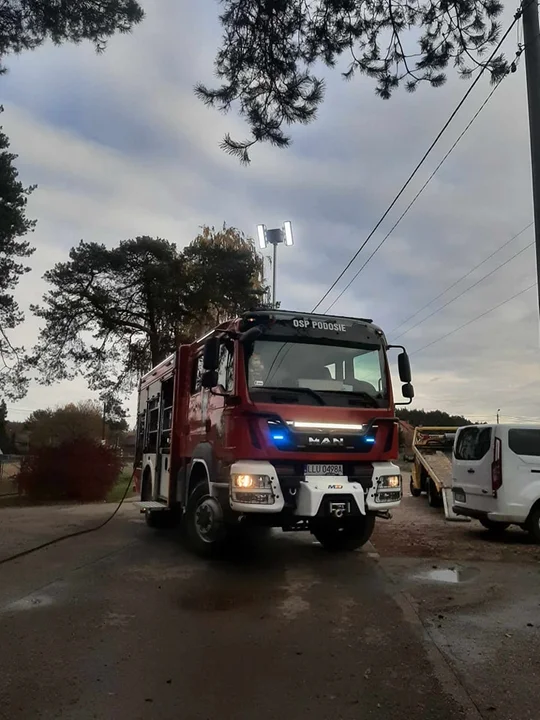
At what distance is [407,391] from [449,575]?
8.01 ft

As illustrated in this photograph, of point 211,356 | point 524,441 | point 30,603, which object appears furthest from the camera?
point 524,441

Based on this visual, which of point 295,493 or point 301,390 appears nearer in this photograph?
point 295,493

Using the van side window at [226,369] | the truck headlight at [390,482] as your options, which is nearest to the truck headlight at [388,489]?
the truck headlight at [390,482]

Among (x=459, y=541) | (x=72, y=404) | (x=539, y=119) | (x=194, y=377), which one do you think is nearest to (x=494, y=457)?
(x=459, y=541)

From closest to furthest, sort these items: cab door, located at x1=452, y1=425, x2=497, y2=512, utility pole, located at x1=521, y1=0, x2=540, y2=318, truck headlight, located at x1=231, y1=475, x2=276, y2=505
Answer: utility pole, located at x1=521, y1=0, x2=540, y2=318 → truck headlight, located at x1=231, y1=475, x2=276, y2=505 → cab door, located at x1=452, y1=425, x2=497, y2=512

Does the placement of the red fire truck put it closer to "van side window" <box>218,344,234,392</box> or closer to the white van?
"van side window" <box>218,344,234,392</box>

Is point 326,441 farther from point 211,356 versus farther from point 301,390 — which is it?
point 211,356

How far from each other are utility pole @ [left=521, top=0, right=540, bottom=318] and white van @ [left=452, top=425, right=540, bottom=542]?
5549 mm

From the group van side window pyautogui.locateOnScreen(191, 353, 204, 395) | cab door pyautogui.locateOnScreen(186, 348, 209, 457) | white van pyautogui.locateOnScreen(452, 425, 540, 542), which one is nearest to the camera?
cab door pyautogui.locateOnScreen(186, 348, 209, 457)

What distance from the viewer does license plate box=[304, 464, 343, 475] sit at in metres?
7.63

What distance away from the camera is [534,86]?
532 centimetres

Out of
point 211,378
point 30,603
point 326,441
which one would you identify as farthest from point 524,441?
point 30,603

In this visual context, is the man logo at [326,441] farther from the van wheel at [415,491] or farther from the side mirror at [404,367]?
the van wheel at [415,491]

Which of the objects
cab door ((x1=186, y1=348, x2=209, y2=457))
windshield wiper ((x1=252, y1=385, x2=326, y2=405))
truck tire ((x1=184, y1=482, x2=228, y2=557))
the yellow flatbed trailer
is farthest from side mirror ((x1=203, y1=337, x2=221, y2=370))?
the yellow flatbed trailer
